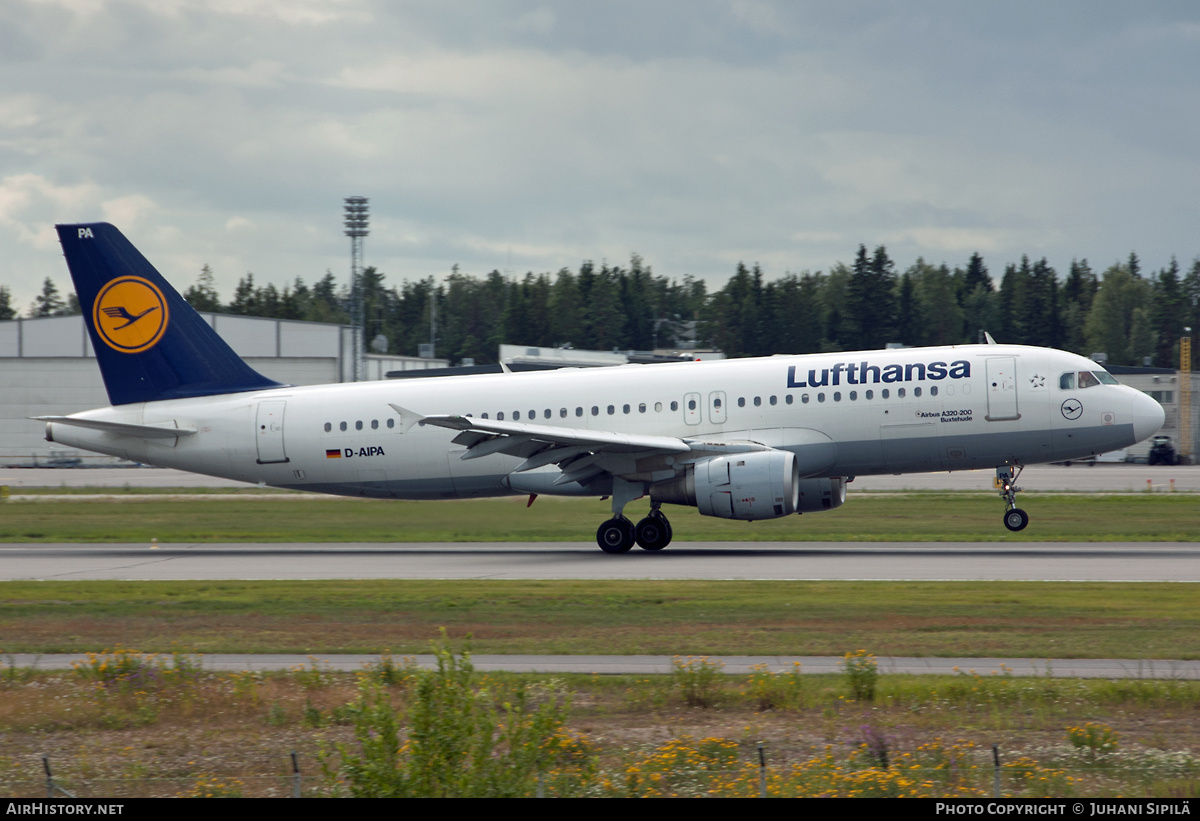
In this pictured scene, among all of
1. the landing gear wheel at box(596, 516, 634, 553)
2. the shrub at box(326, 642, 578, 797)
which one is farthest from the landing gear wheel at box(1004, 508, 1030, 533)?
the shrub at box(326, 642, 578, 797)

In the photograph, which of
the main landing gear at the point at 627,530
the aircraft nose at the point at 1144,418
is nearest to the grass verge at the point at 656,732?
the main landing gear at the point at 627,530

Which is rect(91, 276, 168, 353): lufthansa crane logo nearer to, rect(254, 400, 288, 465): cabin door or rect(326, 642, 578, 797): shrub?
rect(254, 400, 288, 465): cabin door

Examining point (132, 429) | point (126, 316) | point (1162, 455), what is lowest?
point (1162, 455)

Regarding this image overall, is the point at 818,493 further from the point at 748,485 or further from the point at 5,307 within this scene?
the point at 5,307

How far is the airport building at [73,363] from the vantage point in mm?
76125

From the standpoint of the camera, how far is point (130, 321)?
105 ft

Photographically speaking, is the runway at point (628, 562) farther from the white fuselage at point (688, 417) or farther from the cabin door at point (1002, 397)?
the cabin door at point (1002, 397)

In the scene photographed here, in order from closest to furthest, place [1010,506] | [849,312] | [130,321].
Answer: [1010,506] → [130,321] → [849,312]

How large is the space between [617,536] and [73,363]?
196 ft

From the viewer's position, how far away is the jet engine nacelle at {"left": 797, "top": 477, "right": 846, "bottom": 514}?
1188 inches

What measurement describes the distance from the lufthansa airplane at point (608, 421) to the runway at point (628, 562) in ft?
4.74

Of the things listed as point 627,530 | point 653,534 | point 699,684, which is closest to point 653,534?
point 653,534
